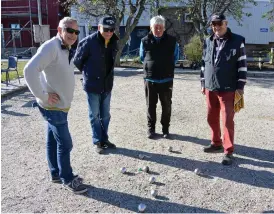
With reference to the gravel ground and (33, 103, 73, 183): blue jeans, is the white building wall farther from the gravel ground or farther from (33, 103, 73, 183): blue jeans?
(33, 103, 73, 183): blue jeans

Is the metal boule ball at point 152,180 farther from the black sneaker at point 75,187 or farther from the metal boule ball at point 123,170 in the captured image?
the black sneaker at point 75,187

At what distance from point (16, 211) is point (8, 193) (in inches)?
16.9

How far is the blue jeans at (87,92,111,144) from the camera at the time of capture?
4828mm

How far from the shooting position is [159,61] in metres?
5.16

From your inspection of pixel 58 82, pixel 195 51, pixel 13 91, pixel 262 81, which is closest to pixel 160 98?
pixel 58 82

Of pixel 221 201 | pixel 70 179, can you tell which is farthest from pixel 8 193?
pixel 221 201

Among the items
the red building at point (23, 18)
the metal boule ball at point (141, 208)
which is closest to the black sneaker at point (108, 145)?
the metal boule ball at point (141, 208)

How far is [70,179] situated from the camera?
12.4 ft

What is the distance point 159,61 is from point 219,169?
1.88 meters

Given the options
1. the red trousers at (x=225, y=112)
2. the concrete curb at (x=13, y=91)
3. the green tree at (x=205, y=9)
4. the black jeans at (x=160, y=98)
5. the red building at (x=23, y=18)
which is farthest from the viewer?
the red building at (x=23, y=18)

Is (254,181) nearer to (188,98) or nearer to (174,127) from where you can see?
(174,127)

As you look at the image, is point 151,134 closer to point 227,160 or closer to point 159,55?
point 159,55

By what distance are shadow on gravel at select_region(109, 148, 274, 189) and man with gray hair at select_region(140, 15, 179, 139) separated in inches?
32.7

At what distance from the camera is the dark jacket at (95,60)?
4621 millimetres
